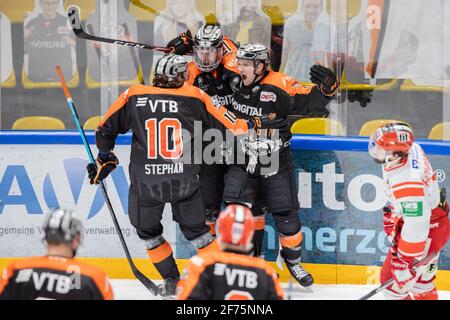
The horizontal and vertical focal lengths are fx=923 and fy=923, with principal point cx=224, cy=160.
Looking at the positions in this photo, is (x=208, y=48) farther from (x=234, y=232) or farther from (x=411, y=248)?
(x=234, y=232)

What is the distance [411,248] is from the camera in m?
4.22

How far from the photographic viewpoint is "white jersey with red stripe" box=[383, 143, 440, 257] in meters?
4.21

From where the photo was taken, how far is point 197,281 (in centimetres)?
336

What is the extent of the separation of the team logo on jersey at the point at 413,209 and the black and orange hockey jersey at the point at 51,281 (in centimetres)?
154

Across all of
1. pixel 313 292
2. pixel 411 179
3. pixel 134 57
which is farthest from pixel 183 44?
pixel 411 179

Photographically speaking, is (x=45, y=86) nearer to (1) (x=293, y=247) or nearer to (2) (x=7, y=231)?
(2) (x=7, y=231)

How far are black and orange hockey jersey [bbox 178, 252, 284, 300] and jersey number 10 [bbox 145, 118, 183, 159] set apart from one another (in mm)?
1726

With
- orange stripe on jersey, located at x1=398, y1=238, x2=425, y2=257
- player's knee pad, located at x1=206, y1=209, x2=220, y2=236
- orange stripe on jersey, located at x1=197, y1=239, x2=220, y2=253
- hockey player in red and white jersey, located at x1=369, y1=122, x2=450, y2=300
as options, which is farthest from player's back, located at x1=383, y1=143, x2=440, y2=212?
player's knee pad, located at x1=206, y1=209, x2=220, y2=236

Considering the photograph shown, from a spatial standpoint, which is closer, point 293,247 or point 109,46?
point 293,247

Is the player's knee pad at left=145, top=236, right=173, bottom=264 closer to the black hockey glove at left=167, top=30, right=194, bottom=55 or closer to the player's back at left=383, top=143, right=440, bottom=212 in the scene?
the black hockey glove at left=167, top=30, right=194, bottom=55

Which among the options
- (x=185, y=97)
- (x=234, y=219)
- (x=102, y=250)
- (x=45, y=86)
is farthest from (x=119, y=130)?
(x=234, y=219)

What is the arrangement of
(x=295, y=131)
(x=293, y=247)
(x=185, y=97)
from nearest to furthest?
(x=185, y=97) < (x=293, y=247) < (x=295, y=131)

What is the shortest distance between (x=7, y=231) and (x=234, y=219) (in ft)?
9.06

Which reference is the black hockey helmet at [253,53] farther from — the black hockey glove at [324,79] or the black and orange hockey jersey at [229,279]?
the black and orange hockey jersey at [229,279]
